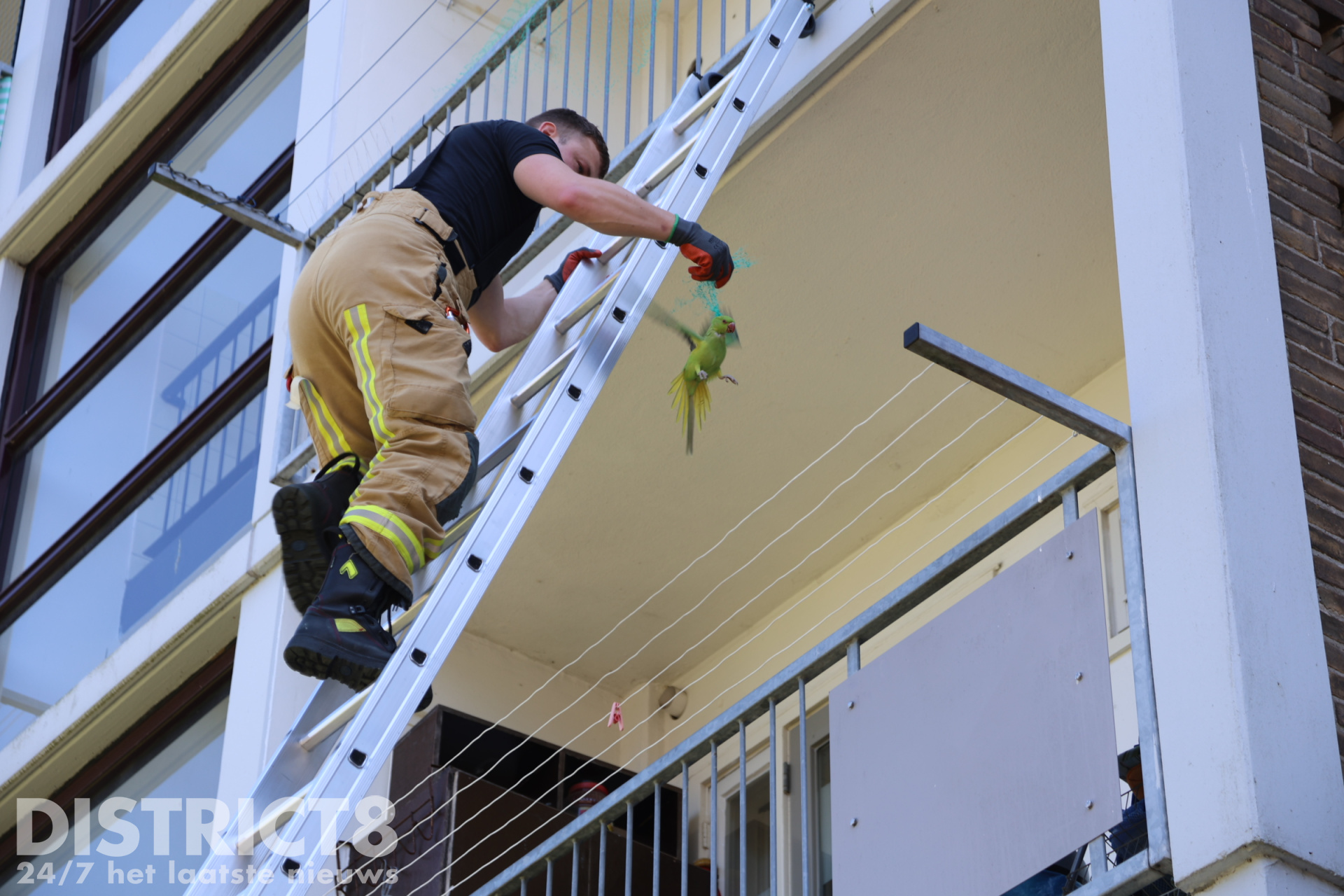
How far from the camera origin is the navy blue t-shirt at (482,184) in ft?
15.5

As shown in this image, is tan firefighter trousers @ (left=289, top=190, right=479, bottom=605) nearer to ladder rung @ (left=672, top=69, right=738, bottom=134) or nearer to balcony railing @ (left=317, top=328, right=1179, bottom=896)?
balcony railing @ (left=317, top=328, right=1179, bottom=896)

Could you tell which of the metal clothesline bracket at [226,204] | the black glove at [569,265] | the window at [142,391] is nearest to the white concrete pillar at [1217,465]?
the black glove at [569,265]

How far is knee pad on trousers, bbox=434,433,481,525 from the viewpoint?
4.31 m

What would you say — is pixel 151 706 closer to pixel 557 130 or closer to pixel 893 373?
pixel 893 373

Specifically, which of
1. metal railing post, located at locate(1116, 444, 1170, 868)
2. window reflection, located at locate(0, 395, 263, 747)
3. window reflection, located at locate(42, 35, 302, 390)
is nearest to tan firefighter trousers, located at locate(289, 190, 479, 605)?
metal railing post, located at locate(1116, 444, 1170, 868)

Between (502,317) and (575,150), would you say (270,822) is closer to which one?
(502,317)

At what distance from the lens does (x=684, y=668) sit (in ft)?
26.7

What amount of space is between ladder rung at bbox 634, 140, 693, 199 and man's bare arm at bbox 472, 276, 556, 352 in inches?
17.1

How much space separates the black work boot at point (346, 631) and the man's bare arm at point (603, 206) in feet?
3.35

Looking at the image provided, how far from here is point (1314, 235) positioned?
431 cm

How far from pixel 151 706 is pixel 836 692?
4868 millimetres

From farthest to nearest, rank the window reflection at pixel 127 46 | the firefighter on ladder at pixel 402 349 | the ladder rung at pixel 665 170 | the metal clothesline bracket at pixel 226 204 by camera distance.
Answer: the window reflection at pixel 127 46, the metal clothesline bracket at pixel 226 204, the ladder rung at pixel 665 170, the firefighter on ladder at pixel 402 349

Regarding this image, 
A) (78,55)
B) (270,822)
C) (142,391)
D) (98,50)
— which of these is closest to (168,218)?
(142,391)

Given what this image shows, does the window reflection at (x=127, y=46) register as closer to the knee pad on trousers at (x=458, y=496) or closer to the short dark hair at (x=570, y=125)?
the short dark hair at (x=570, y=125)
